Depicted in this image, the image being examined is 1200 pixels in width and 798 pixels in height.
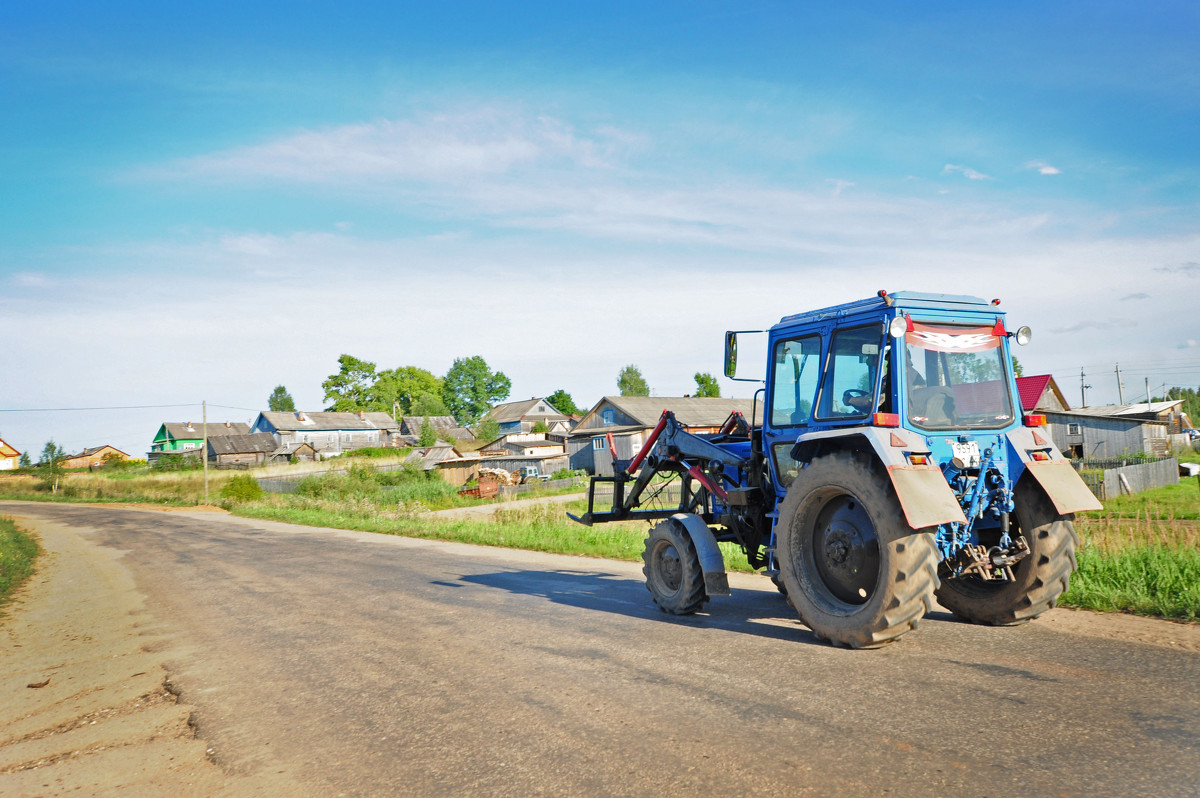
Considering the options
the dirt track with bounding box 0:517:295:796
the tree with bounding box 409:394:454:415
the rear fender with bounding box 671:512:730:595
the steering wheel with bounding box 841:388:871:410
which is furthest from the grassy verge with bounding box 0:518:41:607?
the tree with bounding box 409:394:454:415

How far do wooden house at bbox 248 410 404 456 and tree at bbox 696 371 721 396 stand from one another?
3914cm

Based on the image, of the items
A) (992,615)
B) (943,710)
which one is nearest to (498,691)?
(943,710)

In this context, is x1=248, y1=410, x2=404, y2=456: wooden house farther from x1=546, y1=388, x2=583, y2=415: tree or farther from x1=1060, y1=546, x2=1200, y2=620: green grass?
A: x1=1060, y1=546, x2=1200, y2=620: green grass

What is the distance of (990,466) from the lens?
674 centimetres

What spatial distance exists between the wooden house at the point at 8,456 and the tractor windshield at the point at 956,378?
125m

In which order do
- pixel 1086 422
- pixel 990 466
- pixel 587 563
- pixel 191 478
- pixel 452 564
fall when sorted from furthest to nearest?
pixel 191 478
pixel 1086 422
pixel 452 564
pixel 587 563
pixel 990 466

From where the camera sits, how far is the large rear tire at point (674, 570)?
8.24 metres

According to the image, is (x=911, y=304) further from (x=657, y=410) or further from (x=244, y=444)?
(x=244, y=444)

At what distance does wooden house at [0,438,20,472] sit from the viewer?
336ft

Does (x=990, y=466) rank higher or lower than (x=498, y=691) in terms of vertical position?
higher

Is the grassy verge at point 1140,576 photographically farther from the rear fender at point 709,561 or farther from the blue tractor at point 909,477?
the rear fender at point 709,561

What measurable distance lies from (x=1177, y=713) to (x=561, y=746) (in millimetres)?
3735

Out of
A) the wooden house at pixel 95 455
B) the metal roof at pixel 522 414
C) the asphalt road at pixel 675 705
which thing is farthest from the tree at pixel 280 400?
the asphalt road at pixel 675 705

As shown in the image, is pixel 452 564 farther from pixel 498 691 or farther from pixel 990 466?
pixel 990 466
